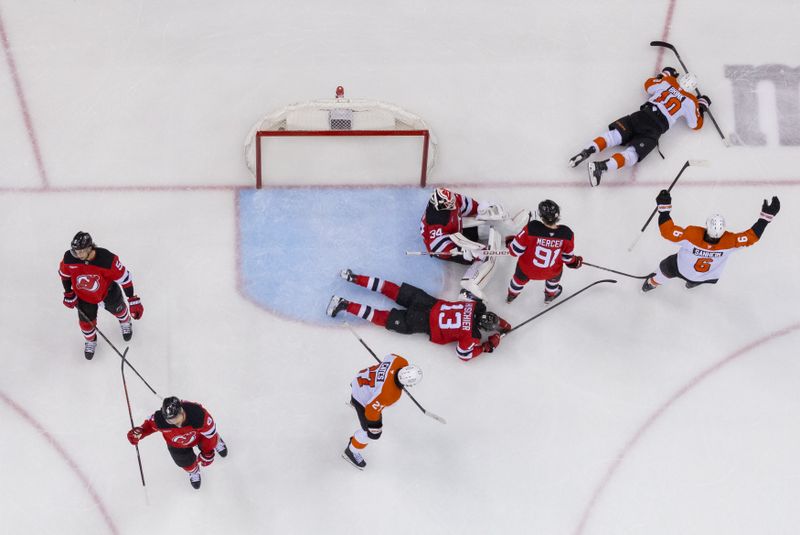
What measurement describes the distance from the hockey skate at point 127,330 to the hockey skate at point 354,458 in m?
1.39

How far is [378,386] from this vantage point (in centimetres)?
589

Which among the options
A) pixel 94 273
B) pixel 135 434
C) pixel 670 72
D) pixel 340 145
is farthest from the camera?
pixel 670 72

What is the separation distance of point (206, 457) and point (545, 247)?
2116 millimetres

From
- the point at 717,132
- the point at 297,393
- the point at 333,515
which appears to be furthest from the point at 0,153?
the point at 717,132

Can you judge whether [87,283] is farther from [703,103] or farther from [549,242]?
[703,103]

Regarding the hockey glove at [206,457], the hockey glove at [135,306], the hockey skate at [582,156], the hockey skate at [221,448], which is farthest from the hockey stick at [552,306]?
the hockey glove at [135,306]

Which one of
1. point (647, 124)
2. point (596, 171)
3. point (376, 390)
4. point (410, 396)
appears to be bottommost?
point (410, 396)

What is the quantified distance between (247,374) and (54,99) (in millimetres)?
2218

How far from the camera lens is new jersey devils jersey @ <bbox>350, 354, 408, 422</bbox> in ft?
19.2

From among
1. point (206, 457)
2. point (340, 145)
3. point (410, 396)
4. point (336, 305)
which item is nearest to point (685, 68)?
point (340, 145)

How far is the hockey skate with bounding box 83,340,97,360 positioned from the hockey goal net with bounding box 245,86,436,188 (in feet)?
4.52

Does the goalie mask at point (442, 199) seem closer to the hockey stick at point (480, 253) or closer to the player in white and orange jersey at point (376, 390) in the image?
the hockey stick at point (480, 253)

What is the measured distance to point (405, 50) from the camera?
7.59m

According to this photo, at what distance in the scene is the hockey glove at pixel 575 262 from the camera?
21.0 feet
